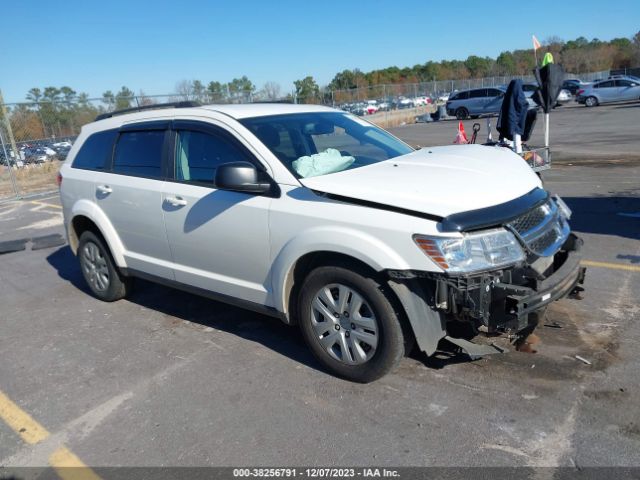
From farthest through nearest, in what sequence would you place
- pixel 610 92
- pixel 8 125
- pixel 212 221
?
pixel 610 92 < pixel 8 125 < pixel 212 221

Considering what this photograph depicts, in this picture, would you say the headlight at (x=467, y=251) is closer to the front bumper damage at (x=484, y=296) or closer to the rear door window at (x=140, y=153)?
the front bumper damage at (x=484, y=296)

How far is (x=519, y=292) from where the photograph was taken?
3.06 m

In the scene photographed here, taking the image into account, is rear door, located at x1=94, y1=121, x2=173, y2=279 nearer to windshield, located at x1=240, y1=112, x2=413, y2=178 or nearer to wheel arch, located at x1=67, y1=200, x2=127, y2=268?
wheel arch, located at x1=67, y1=200, x2=127, y2=268

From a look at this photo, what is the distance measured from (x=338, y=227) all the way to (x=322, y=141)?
1.33 metres

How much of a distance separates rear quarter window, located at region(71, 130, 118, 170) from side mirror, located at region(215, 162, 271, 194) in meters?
2.16

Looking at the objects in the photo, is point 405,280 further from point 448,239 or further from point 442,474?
point 442,474

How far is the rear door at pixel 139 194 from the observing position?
459cm

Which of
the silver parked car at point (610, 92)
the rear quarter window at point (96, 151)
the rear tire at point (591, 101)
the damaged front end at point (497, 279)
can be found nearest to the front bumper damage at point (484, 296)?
the damaged front end at point (497, 279)

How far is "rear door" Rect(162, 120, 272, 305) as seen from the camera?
12.6 ft

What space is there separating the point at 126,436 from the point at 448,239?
7.55 ft

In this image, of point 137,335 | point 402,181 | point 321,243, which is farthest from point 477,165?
point 137,335

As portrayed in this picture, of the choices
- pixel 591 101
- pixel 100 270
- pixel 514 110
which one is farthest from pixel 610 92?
pixel 100 270

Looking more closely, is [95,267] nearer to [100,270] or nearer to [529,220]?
[100,270]

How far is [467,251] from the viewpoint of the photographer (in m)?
3.00
